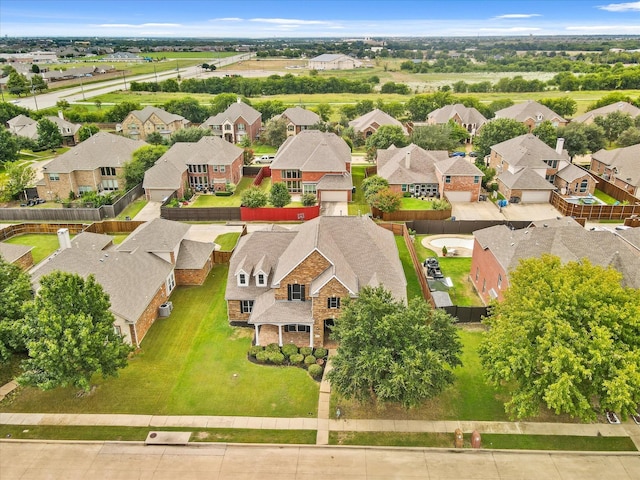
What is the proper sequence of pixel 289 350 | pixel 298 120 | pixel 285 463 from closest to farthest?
1. pixel 285 463
2. pixel 289 350
3. pixel 298 120

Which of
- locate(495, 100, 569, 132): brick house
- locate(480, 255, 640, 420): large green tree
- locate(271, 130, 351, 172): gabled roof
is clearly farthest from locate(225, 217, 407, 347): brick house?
locate(495, 100, 569, 132): brick house

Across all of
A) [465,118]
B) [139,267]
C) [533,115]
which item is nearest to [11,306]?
[139,267]

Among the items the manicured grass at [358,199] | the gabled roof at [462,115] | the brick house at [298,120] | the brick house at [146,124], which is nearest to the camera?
the manicured grass at [358,199]

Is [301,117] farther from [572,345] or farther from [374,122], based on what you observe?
[572,345]

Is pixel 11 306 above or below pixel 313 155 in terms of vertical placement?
below

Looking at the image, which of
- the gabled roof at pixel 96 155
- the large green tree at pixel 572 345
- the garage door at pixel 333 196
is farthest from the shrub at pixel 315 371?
the gabled roof at pixel 96 155

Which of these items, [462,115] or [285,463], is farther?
[462,115]

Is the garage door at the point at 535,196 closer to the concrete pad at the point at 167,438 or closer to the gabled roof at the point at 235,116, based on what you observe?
the concrete pad at the point at 167,438
